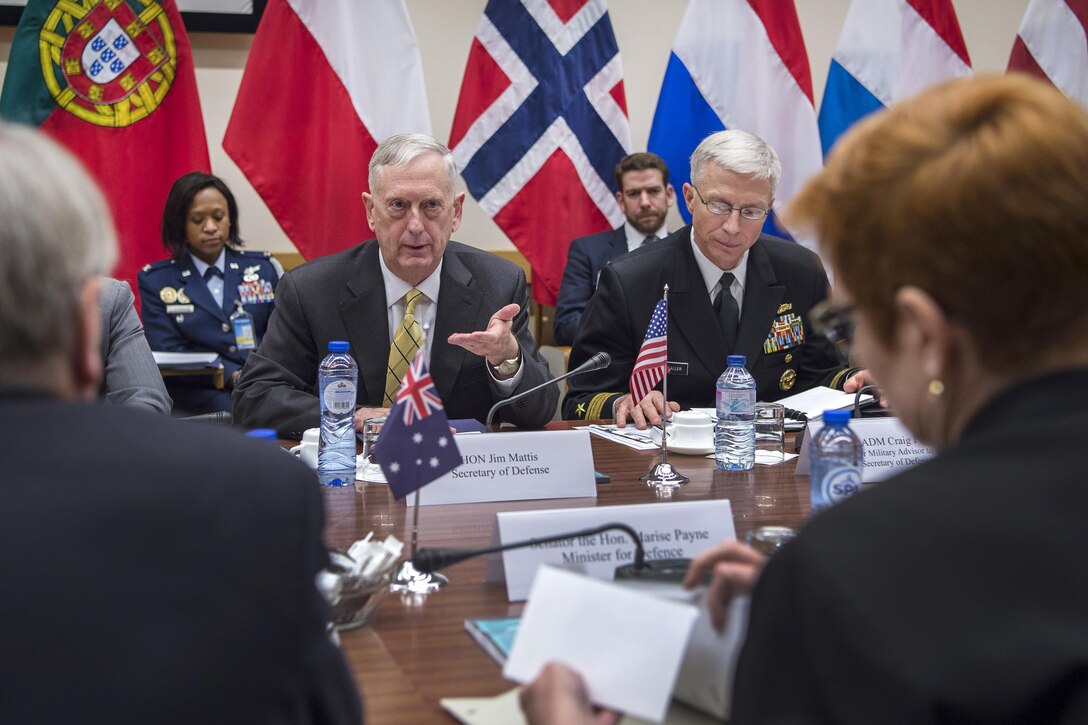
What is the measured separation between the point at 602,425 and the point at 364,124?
94.7 inches

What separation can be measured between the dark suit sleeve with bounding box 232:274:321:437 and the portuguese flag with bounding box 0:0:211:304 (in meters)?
2.12

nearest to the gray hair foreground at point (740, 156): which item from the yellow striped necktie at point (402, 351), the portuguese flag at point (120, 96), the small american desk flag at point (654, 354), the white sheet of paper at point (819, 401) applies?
the white sheet of paper at point (819, 401)

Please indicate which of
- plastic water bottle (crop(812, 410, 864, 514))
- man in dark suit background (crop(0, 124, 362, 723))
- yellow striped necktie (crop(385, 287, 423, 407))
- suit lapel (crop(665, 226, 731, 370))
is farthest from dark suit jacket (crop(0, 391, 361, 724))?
suit lapel (crop(665, 226, 731, 370))

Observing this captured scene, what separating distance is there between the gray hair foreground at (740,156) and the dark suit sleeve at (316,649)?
8.03 feet

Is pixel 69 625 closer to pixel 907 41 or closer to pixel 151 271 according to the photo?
pixel 151 271

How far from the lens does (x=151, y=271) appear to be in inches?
187

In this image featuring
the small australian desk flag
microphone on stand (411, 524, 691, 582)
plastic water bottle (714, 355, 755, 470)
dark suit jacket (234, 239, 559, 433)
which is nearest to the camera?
microphone on stand (411, 524, 691, 582)

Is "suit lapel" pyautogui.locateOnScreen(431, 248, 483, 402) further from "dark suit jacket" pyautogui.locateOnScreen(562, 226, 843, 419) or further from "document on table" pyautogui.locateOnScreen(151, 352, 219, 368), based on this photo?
"document on table" pyautogui.locateOnScreen(151, 352, 219, 368)

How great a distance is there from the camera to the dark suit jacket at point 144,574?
0.73 m

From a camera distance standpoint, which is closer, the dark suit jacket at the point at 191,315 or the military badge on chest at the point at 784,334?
the military badge on chest at the point at 784,334

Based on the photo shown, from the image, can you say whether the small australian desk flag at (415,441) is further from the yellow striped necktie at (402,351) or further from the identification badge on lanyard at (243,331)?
the identification badge on lanyard at (243,331)

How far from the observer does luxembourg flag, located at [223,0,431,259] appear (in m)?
4.54

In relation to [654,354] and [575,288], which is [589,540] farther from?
[575,288]

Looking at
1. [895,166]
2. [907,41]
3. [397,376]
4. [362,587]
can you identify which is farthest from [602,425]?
[907,41]
